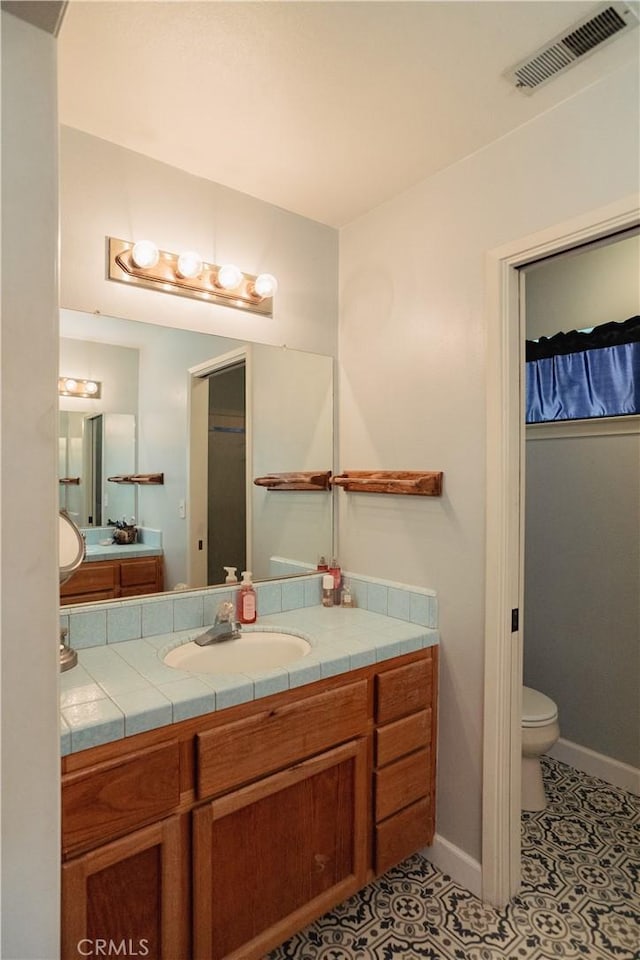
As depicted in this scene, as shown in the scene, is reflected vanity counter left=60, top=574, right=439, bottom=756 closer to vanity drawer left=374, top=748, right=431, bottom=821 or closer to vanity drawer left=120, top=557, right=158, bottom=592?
vanity drawer left=120, top=557, right=158, bottom=592

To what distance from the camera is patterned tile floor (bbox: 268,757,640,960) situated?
1.50 m

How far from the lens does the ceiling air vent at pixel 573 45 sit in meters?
1.22

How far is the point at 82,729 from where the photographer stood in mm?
1109

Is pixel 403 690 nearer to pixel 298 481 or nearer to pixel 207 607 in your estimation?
pixel 207 607

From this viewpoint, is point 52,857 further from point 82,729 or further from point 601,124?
point 601,124

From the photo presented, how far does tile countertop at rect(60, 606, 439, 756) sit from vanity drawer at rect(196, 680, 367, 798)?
6 centimetres

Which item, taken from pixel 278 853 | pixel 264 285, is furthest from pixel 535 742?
pixel 264 285

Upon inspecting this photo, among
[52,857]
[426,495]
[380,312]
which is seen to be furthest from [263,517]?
[52,857]

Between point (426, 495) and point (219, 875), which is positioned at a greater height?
point (426, 495)

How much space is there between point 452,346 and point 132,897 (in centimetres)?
184

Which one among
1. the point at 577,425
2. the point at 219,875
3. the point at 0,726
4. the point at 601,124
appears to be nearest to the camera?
the point at 0,726

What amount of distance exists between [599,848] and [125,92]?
300 cm

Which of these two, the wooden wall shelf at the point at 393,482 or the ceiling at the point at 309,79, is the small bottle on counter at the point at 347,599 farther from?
the ceiling at the point at 309,79

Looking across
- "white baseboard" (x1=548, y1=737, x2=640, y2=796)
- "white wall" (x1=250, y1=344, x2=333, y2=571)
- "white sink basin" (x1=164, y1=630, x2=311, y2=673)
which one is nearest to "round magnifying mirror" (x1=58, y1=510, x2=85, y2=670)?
"white sink basin" (x1=164, y1=630, x2=311, y2=673)
